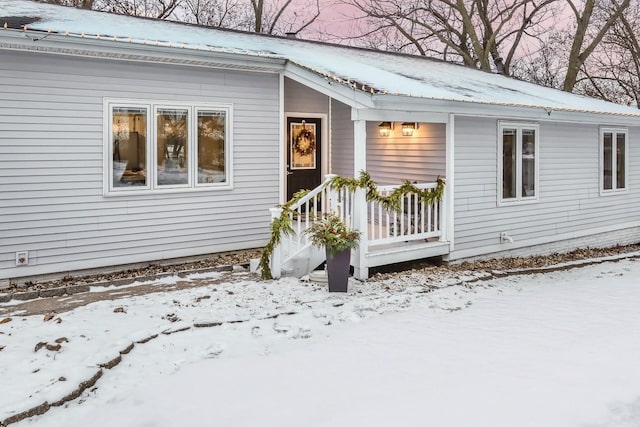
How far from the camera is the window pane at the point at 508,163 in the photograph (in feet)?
32.8

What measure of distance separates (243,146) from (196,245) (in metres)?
1.70

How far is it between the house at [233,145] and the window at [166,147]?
0.02 metres

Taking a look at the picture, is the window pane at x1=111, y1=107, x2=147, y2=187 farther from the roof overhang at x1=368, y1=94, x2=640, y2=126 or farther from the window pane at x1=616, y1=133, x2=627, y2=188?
the window pane at x1=616, y1=133, x2=627, y2=188

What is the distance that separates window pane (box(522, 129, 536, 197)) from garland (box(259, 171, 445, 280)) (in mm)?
2944

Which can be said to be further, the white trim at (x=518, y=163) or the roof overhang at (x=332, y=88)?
the white trim at (x=518, y=163)

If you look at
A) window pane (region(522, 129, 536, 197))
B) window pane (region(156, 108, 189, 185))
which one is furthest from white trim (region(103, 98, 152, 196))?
window pane (region(522, 129, 536, 197))

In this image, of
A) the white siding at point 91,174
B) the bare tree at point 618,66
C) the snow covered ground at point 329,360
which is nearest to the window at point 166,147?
the white siding at point 91,174

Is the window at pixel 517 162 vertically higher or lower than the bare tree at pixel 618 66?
lower

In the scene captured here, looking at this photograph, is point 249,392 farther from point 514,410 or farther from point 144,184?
point 144,184

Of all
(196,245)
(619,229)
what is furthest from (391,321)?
(619,229)

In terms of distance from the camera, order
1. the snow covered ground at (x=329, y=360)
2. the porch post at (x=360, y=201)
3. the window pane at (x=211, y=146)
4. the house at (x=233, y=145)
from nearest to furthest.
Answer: the snow covered ground at (x=329, y=360)
the house at (x=233, y=145)
the porch post at (x=360, y=201)
the window pane at (x=211, y=146)

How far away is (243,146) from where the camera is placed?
8.91m

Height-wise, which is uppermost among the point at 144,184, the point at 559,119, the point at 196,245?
the point at 559,119

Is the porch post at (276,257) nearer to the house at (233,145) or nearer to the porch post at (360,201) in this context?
the house at (233,145)
